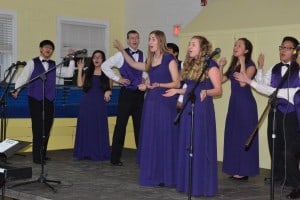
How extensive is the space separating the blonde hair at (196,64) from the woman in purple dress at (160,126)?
0.38 meters

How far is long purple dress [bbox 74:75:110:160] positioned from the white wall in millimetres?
2254

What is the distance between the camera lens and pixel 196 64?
5.25 meters

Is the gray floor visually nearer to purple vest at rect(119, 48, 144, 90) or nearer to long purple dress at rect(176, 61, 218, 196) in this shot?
long purple dress at rect(176, 61, 218, 196)

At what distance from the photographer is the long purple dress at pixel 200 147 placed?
5219mm

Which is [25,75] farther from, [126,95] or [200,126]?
[200,126]

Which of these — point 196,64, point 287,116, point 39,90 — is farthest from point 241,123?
point 39,90

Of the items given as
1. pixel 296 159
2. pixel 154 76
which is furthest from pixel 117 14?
pixel 296 159

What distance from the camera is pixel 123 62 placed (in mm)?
7207

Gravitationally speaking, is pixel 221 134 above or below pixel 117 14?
below

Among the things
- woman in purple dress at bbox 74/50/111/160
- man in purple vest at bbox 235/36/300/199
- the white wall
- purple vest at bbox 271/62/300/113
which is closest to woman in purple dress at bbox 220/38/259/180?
man in purple vest at bbox 235/36/300/199

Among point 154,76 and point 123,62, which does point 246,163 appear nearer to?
point 154,76

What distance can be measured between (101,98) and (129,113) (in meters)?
0.89

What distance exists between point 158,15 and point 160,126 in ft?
14.8

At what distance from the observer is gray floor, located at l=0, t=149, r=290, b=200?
5.30 meters
